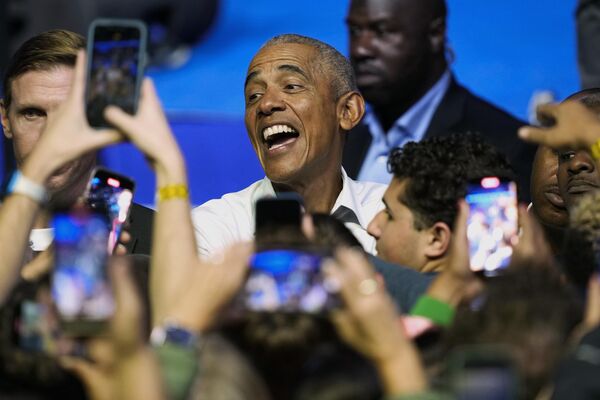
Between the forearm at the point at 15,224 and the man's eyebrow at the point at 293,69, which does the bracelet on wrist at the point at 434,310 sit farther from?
the man's eyebrow at the point at 293,69

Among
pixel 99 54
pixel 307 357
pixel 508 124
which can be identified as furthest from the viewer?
pixel 508 124

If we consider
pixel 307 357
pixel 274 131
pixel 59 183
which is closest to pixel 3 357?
pixel 307 357

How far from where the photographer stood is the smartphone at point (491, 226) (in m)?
3.34

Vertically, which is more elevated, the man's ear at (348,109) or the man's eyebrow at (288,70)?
the man's eyebrow at (288,70)

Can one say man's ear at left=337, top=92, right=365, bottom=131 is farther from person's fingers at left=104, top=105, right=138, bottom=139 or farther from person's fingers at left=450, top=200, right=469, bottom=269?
person's fingers at left=104, top=105, right=138, bottom=139

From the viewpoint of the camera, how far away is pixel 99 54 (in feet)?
10.5

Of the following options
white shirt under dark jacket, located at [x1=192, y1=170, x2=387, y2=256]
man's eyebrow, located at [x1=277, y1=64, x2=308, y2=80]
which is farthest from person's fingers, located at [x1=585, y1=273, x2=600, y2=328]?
man's eyebrow, located at [x1=277, y1=64, x2=308, y2=80]

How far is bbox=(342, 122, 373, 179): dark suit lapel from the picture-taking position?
609 cm

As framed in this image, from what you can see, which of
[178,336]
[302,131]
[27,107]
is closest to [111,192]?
[27,107]

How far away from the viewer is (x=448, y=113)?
6.28 m

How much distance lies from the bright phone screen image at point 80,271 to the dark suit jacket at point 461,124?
313 centimetres

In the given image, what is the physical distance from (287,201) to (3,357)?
23.5 inches

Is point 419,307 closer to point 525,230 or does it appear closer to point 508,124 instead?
point 525,230

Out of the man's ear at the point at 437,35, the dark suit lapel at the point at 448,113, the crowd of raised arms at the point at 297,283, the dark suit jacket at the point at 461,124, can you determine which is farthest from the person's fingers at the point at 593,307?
the man's ear at the point at 437,35
